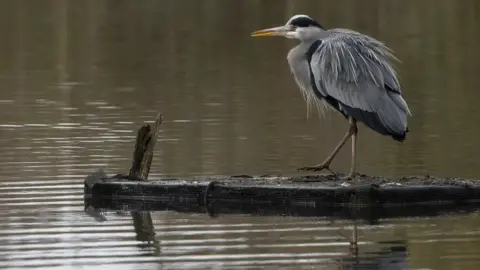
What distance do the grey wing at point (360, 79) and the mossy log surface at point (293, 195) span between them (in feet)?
2.02

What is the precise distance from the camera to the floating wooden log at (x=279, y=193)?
12.6 meters

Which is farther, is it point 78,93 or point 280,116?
point 78,93

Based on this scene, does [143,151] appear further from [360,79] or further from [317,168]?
[360,79]

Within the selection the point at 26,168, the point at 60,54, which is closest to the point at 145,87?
the point at 60,54

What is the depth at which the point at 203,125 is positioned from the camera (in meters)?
19.1

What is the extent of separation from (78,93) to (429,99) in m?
5.79

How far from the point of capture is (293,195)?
12844mm

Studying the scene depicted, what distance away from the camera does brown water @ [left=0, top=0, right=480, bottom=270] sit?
11250 mm

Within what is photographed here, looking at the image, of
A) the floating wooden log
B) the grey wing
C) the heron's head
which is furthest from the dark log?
the heron's head

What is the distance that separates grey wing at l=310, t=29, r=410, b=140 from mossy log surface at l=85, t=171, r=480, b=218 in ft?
2.02

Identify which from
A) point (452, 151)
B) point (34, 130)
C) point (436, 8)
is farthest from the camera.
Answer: point (436, 8)

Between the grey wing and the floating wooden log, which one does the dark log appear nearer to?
the floating wooden log

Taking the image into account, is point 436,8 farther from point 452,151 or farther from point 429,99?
point 452,151

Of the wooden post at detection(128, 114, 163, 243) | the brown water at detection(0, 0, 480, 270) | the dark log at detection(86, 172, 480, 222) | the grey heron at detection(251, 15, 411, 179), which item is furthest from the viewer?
the wooden post at detection(128, 114, 163, 243)
